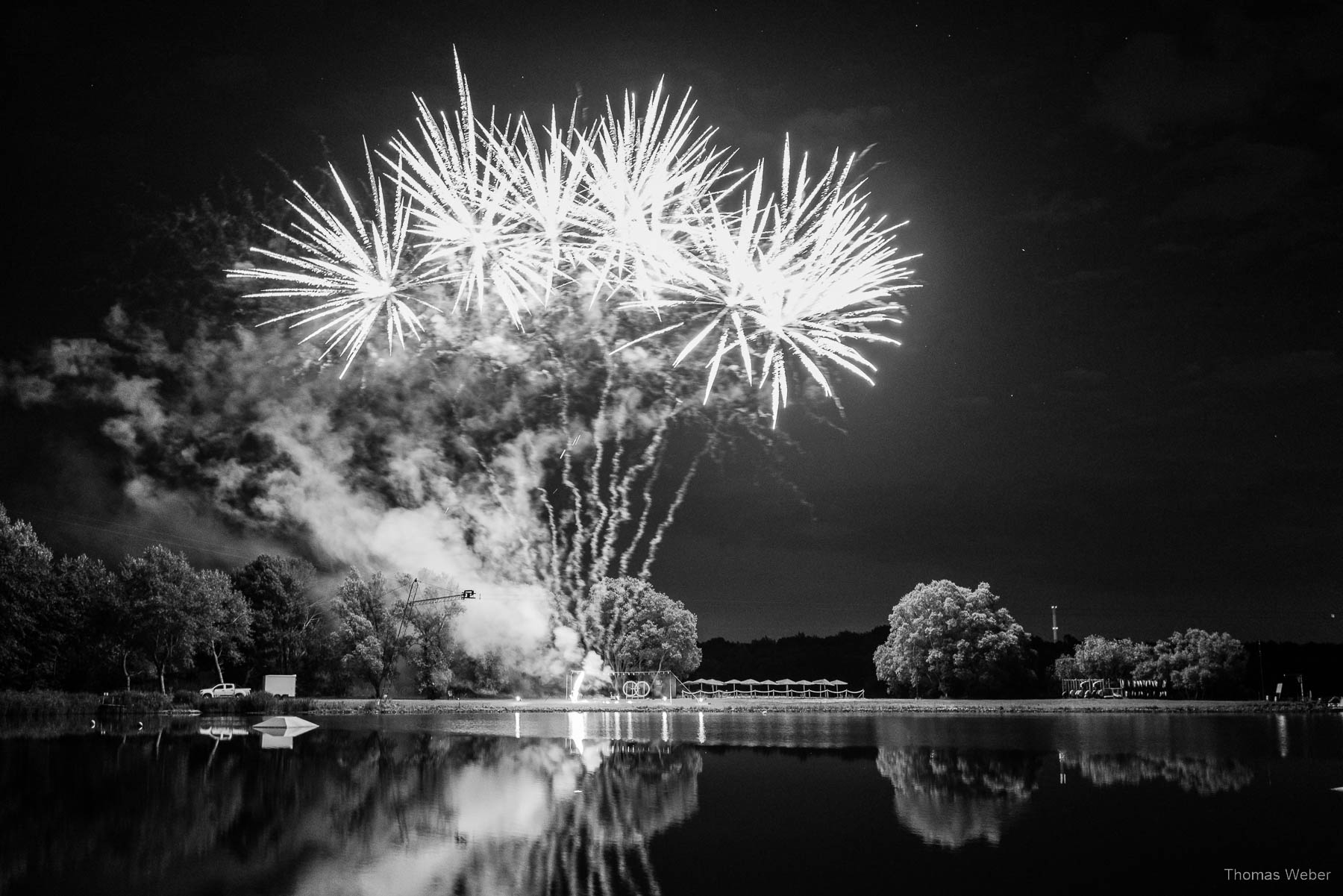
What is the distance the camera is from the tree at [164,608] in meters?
68.2

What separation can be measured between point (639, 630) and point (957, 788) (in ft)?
235

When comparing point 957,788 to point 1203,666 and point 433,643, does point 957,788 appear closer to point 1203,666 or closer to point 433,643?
point 433,643

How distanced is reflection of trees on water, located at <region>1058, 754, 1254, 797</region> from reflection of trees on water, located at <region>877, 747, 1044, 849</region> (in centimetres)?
137

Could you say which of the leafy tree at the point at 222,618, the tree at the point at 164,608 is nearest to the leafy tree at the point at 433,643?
the leafy tree at the point at 222,618

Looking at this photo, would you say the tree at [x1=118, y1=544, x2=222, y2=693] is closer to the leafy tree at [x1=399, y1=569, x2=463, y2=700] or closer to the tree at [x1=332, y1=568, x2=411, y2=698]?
the tree at [x1=332, y1=568, x2=411, y2=698]

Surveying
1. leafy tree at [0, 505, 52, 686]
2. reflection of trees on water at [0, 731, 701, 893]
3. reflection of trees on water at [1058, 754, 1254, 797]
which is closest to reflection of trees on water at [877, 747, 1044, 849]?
reflection of trees on water at [1058, 754, 1254, 797]

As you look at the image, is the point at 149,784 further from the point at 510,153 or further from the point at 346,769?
the point at 510,153

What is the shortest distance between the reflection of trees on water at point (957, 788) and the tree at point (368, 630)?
50.1 metres

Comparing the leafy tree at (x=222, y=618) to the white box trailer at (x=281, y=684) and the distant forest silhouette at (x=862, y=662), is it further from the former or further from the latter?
the distant forest silhouette at (x=862, y=662)

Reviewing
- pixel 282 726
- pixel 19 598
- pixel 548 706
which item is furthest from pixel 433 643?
pixel 282 726

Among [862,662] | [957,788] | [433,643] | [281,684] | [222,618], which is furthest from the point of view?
[862,662]

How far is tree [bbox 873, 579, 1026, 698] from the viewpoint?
81.1 metres

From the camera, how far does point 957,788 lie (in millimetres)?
24516

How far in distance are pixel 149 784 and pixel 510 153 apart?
19.1 m
